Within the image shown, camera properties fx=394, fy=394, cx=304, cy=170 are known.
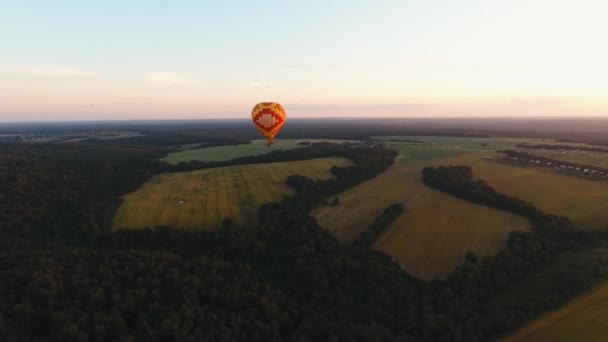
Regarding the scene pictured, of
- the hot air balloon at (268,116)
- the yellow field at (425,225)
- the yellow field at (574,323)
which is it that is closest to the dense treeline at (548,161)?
the yellow field at (425,225)

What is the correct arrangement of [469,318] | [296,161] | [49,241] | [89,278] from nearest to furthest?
[469,318]
[89,278]
[49,241]
[296,161]

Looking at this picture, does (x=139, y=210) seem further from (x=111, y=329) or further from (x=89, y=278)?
(x=111, y=329)

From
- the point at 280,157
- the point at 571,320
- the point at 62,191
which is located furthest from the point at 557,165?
the point at 62,191

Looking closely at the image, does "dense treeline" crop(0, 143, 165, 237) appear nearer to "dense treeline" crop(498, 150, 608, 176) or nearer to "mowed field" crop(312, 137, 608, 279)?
"mowed field" crop(312, 137, 608, 279)

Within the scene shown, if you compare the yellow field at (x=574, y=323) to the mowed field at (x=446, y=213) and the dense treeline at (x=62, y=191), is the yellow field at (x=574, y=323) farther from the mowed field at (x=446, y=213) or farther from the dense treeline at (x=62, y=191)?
the dense treeline at (x=62, y=191)

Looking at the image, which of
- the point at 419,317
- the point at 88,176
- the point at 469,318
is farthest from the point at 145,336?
the point at 88,176

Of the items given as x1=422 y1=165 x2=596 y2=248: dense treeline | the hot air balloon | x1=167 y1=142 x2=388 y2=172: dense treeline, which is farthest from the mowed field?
x1=167 y1=142 x2=388 y2=172: dense treeline

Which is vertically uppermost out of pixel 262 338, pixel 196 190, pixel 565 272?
pixel 196 190
